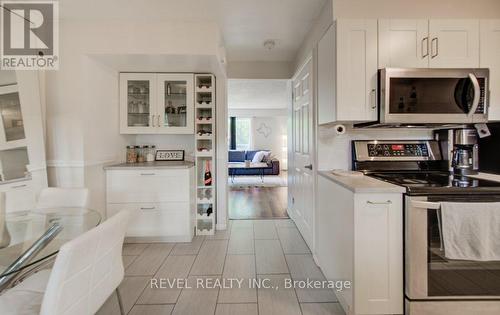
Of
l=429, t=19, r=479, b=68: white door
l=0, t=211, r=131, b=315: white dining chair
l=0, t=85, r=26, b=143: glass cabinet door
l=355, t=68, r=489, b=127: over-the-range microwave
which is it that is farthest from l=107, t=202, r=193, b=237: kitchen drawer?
l=429, t=19, r=479, b=68: white door

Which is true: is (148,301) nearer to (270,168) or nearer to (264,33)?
(264,33)

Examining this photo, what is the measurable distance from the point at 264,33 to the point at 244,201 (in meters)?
3.09

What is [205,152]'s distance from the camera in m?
3.13

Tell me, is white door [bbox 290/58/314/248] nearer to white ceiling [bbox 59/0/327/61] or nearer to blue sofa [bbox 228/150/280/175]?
white ceiling [bbox 59/0/327/61]

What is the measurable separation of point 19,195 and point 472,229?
316cm

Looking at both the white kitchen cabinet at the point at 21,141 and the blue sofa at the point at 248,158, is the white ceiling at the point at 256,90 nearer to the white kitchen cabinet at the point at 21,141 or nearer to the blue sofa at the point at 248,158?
the blue sofa at the point at 248,158

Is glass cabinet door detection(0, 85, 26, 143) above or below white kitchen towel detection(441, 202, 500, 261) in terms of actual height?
above

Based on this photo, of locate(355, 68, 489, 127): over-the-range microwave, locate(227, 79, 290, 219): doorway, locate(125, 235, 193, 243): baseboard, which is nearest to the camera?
locate(355, 68, 489, 127): over-the-range microwave

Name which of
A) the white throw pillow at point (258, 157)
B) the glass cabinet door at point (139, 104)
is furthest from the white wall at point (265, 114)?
the glass cabinet door at point (139, 104)

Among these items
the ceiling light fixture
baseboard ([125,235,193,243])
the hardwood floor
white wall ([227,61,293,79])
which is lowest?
baseboard ([125,235,193,243])

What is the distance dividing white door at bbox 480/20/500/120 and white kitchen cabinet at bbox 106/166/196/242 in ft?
8.92

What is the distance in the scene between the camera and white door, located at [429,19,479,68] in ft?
6.19

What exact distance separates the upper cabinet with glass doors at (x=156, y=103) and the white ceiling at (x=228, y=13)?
0.78 metres

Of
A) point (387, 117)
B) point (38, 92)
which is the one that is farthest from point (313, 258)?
point (38, 92)
